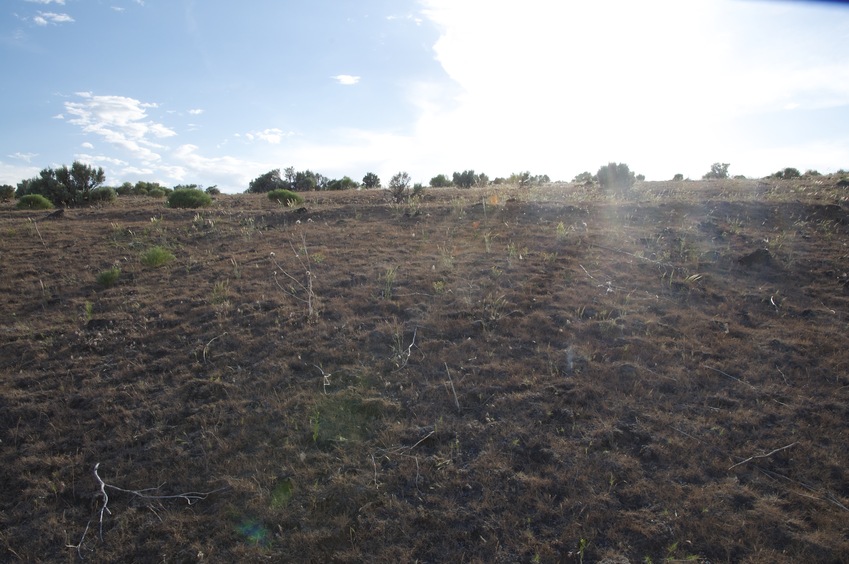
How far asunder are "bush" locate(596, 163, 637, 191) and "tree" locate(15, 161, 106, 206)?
12966 mm

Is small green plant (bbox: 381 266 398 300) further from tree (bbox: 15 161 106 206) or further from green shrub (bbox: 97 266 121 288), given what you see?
tree (bbox: 15 161 106 206)

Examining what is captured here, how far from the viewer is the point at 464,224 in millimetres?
8453

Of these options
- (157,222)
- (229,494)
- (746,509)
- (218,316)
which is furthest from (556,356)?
(157,222)

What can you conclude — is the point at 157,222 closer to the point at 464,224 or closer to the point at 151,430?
the point at 464,224

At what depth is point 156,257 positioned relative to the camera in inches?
269

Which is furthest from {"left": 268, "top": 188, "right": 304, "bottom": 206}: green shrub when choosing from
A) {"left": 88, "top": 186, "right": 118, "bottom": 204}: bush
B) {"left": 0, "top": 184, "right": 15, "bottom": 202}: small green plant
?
{"left": 0, "top": 184, "right": 15, "bottom": 202}: small green plant

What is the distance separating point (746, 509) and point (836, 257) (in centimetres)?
465

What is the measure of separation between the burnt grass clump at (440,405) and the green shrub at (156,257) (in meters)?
0.09

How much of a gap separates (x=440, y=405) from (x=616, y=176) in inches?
384

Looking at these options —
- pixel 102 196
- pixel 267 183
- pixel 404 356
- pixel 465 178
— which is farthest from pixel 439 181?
pixel 404 356

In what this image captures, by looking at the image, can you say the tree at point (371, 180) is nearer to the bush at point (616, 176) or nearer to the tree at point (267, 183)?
the tree at point (267, 183)

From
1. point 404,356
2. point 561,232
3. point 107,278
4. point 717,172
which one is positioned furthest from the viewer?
point 717,172

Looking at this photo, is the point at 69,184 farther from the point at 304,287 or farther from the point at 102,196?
the point at 304,287

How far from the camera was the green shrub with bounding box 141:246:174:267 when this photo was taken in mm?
6806
